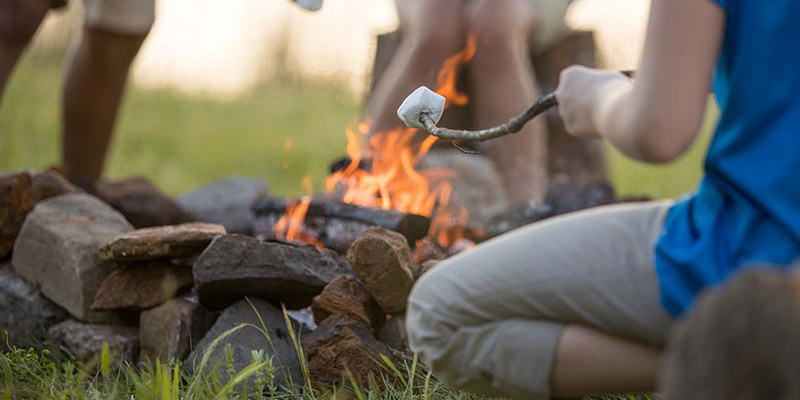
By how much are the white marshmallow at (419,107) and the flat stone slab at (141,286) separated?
0.98 m

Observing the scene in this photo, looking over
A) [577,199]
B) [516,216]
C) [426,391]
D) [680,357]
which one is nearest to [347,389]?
[426,391]

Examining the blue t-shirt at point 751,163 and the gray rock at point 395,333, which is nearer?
the blue t-shirt at point 751,163

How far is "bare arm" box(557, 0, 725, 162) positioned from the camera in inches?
47.2

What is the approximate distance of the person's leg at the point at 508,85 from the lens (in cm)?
361

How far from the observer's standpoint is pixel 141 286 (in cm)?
238

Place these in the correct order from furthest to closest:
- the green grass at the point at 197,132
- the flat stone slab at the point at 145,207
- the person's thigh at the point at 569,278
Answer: the green grass at the point at 197,132 < the flat stone slab at the point at 145,207 < the person's thigh at the point at 569,278

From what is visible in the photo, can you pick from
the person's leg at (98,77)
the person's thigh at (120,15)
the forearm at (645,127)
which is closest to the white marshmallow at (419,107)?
the forearm at (645,127)

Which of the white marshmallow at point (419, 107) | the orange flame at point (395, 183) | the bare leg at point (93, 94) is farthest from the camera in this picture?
the bare leg at point (93, 94)

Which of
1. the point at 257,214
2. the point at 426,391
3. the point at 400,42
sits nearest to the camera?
the point at 426,391

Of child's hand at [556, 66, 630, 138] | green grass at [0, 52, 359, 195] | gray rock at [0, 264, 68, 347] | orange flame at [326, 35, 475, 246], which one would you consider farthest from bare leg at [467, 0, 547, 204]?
green grass at [0, 52, 359, 195]

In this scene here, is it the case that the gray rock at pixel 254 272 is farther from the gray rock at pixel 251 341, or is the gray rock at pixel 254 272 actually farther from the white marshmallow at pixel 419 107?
the white marshmallow at pixel 419 107

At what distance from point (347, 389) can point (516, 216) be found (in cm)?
144

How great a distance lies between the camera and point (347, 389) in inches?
80.4

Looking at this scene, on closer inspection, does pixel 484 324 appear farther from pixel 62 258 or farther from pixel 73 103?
pixel 73 103
